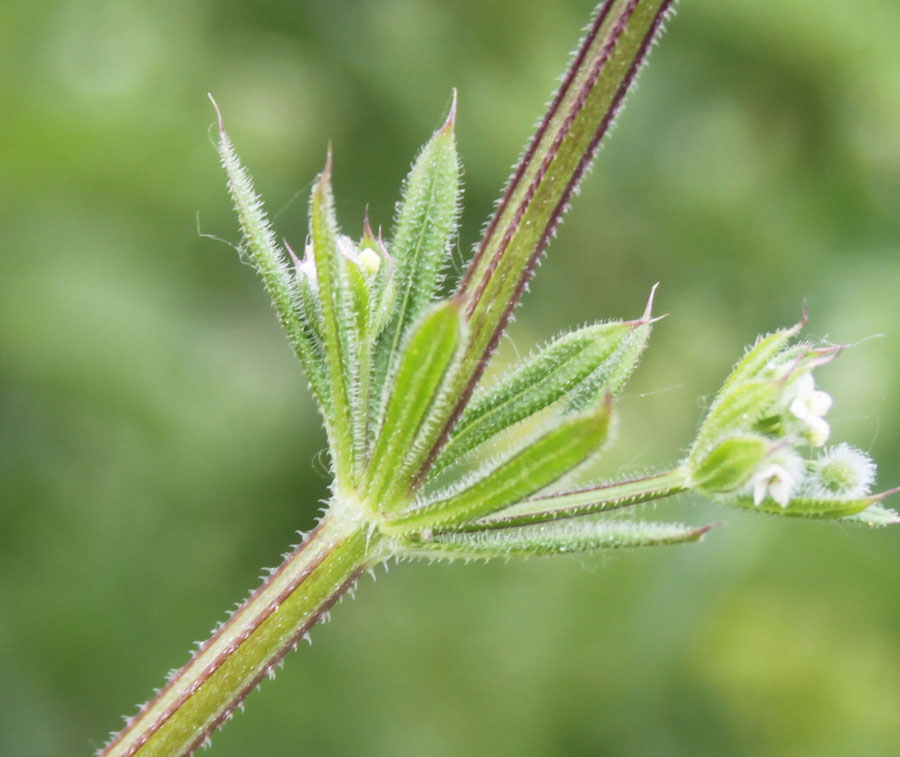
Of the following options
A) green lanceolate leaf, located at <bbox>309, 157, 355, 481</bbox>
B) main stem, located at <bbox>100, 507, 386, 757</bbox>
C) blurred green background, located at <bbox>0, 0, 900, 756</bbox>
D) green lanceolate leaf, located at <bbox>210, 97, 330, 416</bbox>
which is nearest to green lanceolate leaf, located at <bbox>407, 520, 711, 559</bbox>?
main stem, located at <bbox>100, 507, 386, 757</bbox>

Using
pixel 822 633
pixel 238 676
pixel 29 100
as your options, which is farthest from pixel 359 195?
pixel 238 676

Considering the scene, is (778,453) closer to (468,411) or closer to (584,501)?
(584,501)

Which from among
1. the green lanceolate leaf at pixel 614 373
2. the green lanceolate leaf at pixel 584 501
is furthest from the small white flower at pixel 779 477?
the green lanceolate leaf at pixel 614 373

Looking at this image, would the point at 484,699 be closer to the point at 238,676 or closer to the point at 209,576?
the point at 209,576

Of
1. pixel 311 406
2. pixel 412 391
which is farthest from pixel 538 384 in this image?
pixel 311 406

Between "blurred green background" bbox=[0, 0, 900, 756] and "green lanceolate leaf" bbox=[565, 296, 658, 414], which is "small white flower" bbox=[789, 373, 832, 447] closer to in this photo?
"green lanceolate leaf" bbox=[565, 296, 658, 414]
